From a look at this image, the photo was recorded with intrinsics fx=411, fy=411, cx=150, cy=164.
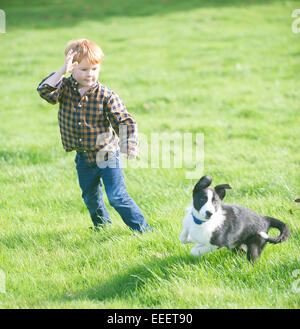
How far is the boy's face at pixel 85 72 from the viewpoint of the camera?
3.70m

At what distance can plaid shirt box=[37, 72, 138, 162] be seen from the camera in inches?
150

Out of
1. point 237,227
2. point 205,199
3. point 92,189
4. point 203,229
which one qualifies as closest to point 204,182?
point 205,199

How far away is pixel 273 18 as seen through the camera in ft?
52.3

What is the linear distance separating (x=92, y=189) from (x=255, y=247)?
174cm

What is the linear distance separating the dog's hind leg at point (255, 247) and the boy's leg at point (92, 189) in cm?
160

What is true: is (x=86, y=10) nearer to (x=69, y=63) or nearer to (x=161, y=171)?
(x=161, y=171)

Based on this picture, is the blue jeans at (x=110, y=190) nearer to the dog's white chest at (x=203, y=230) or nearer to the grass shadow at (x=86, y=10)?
the dog's white chest at (x=203, y=230)

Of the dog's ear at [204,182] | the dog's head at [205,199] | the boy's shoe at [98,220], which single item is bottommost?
the boy's shoe at [98,220]

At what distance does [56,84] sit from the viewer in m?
3.77

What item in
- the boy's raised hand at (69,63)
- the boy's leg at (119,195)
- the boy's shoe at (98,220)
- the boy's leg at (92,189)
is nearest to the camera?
the boy's raised hand at (69,63)

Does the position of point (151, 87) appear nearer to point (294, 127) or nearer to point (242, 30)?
point (294, 127)
